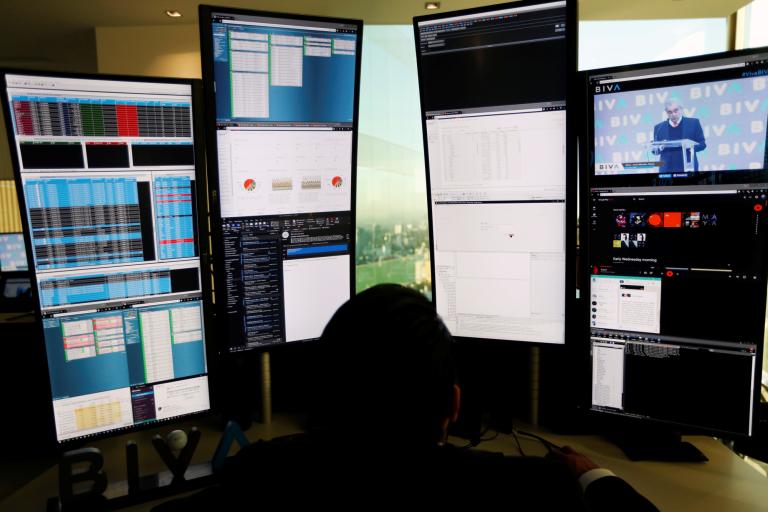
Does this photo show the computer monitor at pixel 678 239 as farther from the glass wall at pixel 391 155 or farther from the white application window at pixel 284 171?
the glass wall at pixel 391 155

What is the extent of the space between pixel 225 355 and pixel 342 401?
0.90m

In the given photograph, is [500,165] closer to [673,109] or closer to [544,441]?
[673,109]

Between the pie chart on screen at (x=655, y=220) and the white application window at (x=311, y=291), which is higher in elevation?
the pie chart on screen at (x=655, y=220)

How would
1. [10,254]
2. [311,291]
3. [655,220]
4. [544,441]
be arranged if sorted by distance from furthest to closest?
[10,254], [311,291], [544,441], [655,220]

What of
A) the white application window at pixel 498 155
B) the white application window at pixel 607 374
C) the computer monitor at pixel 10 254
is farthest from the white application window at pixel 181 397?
the computer monitor at pixel 10 254

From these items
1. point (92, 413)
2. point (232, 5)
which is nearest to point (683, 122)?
point (92, 413)

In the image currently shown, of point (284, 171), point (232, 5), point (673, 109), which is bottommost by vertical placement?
point (284, 171)

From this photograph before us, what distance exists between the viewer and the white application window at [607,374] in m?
1.44

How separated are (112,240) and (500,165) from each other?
1.11m

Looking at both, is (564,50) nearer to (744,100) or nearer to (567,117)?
(567,117)

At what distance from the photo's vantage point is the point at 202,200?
1447mm

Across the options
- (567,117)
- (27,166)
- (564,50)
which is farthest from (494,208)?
(27,166)

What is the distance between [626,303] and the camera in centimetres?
142

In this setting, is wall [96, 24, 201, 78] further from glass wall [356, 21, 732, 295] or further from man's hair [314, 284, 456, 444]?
man's hair [314, 284, 456, 444]
